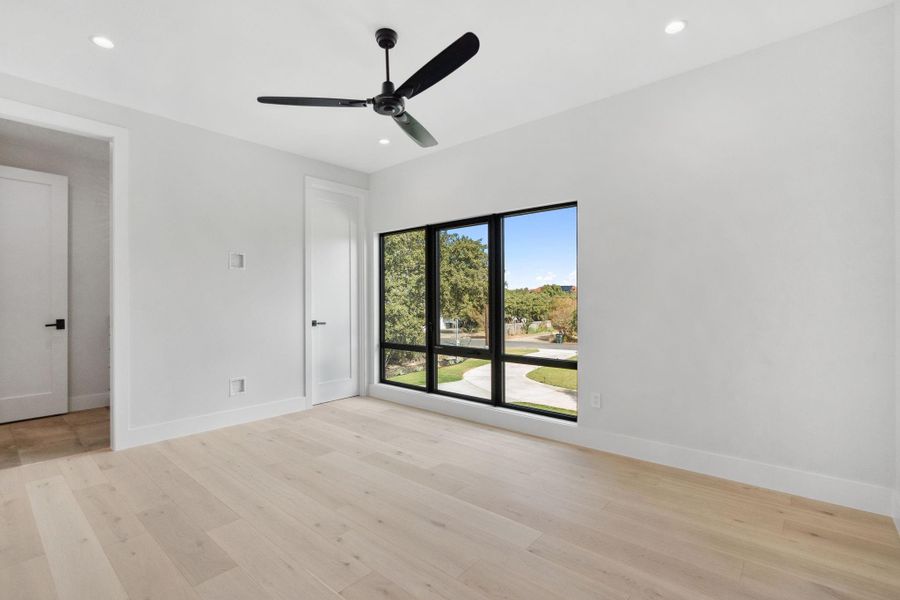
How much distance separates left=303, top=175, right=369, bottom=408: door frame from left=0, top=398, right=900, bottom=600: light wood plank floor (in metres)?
1.42

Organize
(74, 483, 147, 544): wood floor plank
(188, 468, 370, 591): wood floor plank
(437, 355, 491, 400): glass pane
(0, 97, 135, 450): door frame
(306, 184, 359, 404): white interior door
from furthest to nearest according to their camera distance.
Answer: (306, 184, 359, 404): white interior door < (437, 355, 491, 400): glass pane < (0, 97, 135, 450): door frame < (74, 483, 147, 544): wood floor plank < (188, 468, 370, 591): wood floor plank

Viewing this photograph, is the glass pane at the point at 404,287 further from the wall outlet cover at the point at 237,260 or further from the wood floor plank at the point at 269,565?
the wood floor plank at the point at 269,565

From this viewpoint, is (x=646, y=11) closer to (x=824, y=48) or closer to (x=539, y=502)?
(x=824, y=48)

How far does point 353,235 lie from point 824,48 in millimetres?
4370

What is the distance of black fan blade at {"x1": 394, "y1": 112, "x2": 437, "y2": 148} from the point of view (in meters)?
2.52

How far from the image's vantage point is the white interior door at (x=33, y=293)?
4051mm

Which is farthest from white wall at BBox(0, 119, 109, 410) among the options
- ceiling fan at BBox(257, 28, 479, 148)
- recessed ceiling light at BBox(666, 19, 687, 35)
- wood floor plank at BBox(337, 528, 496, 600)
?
recessed ceiling light at BBox(666, 19, 687, 35)

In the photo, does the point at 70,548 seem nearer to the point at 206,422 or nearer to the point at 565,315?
the point at 206,422

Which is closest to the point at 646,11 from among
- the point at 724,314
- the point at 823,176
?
the point at 823,176

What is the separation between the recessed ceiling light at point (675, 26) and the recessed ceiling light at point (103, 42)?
3.32m

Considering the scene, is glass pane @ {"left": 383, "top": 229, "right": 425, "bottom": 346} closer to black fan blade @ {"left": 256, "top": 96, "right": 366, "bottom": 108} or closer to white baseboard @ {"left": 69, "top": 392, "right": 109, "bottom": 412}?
black fan blade @ {"left": 256, "top": 96, "right": 366, "bottom": 108}

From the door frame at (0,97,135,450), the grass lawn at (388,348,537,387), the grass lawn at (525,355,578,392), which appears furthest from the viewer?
the grass lawn at (388,348,537,387)

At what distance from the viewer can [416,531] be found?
215cm

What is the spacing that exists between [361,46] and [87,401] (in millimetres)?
4786
